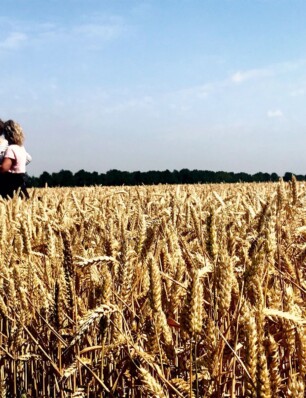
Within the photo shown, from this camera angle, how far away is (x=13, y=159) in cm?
800

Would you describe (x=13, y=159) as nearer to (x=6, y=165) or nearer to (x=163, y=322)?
(x=6, y=165)

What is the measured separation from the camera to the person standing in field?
793 centimetres

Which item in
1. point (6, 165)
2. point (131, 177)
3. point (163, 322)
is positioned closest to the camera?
point (163, 322)

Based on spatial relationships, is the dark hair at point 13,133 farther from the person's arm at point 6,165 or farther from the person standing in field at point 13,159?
the person's arm at point 6,165

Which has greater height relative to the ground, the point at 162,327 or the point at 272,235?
the point at 272,235

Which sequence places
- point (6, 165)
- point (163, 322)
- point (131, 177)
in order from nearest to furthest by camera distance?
point (163, 322) → point (6, 165) → point (131, 177)

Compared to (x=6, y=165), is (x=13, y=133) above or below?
above

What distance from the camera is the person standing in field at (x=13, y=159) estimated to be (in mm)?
7930

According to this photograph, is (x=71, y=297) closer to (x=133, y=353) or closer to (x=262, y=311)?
(x=133, y=353)

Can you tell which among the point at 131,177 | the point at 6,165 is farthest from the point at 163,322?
the point at 131,177

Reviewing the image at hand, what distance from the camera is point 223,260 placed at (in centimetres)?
137

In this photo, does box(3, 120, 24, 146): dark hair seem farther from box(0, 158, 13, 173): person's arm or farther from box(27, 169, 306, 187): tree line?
box(27, 169, 306, 187): tree line

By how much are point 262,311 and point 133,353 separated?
24.9 inches

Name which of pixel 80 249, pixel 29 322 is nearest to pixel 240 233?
pixel 80 249
